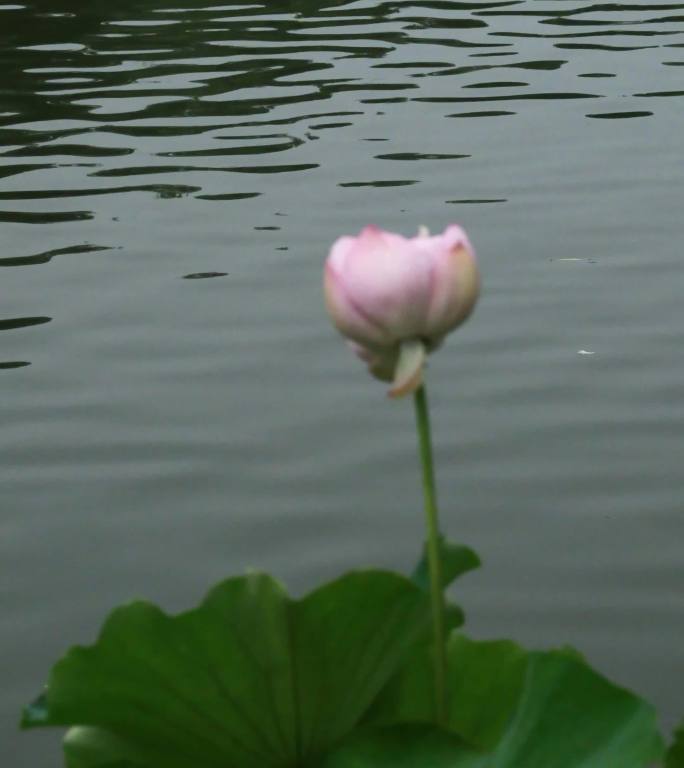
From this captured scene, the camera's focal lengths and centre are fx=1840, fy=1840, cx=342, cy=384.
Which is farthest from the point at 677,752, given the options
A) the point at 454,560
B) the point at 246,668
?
the point at 246,668

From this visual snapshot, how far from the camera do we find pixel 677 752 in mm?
1415

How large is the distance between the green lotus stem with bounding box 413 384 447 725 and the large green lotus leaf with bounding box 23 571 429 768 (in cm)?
8

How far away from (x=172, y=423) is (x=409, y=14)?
222 inches

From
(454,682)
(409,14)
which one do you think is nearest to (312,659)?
(454,682)

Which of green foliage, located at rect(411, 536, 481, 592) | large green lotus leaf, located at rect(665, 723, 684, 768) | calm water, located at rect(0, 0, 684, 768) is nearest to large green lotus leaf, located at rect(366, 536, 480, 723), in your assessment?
green foliage, located at rect(411, 536, 481, 592)

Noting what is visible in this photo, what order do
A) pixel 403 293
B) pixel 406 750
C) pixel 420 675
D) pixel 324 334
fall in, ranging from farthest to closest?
pixel 324 334
pixel 420 675
pixel 406 750
pixel 403 293

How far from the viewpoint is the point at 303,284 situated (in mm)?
5527

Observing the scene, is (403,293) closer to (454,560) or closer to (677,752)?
(454,560)

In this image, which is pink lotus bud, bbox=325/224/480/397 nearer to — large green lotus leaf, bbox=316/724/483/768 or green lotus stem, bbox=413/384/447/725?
green lotus stem, bbox=413/384/447/725

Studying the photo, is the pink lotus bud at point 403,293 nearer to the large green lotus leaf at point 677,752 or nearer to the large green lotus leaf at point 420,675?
the large green lotus leaf at point 420,675

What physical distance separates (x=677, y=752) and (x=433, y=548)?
30cm

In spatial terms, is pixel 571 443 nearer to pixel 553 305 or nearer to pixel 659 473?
pixel 659 473

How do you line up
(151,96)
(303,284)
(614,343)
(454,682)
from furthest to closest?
1. (151,96)
2. (303,284)
3. (614,343)
4. (454,682)

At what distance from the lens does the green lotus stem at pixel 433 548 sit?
1.22 m
